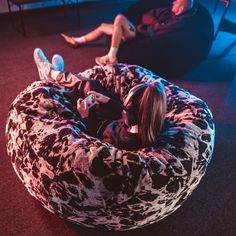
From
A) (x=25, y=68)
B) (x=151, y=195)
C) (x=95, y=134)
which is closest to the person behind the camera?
(x=151, y=195)

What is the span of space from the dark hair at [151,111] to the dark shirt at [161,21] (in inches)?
57.7

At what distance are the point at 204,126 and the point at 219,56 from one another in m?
2.01

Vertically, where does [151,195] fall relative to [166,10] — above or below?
below

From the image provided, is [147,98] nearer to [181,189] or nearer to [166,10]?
[181,189]

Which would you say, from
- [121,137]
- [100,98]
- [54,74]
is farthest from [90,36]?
[121,137]

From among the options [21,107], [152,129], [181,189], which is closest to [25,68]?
[21,107]

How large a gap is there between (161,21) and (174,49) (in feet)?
1.36

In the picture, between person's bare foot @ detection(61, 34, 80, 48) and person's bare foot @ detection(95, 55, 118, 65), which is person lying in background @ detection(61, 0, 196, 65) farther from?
person's bare foot @ detection(61, 34, 80, 48)

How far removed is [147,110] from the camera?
121 cm

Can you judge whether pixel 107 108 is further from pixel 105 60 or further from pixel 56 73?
→ pixel 105 60

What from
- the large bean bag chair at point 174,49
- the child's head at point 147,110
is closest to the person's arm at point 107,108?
the child's head at point 147,110

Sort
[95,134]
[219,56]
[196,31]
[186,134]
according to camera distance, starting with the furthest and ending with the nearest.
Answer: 1. [219,56]
2. [196,31]
3. [95,134]
4. [186,134]

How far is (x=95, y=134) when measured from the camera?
62.0 inches

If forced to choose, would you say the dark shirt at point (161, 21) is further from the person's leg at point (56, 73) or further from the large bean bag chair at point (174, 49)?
the person's leg at point (56, 73)
